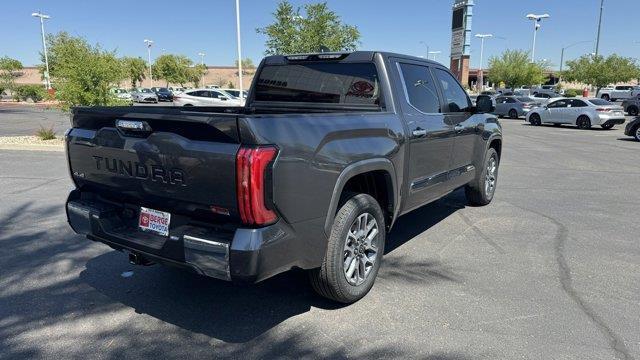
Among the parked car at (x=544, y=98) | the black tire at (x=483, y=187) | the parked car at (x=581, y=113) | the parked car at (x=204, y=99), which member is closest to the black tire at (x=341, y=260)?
the black tire at (x=483, y=187)

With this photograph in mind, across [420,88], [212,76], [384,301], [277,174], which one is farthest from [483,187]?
[212,76]

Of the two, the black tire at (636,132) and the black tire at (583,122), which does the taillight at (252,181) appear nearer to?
the black tire at (636,132)

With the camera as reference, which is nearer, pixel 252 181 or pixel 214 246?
pixel 252 181

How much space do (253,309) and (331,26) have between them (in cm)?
2435

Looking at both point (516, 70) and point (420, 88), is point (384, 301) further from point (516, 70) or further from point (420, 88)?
point (516, 70)

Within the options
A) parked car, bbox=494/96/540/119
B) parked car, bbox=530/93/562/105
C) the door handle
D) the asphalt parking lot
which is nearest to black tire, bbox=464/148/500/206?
the asphalt parking lot

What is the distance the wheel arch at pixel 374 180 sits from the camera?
128 inches

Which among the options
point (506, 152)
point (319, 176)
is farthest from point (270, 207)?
point (506, 152)

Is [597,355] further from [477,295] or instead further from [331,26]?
[331,26]

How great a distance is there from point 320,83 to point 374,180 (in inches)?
49.7

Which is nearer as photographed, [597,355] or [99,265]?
[597,355]

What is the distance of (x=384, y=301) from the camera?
3789 millimetres

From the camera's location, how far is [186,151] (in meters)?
2.81

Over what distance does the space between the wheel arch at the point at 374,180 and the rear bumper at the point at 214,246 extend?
41 centimetres
